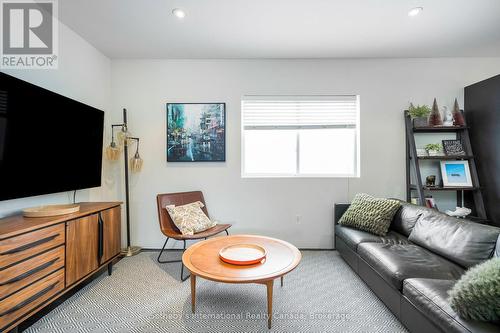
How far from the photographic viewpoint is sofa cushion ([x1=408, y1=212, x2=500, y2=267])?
1580mm

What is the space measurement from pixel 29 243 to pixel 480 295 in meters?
2.63

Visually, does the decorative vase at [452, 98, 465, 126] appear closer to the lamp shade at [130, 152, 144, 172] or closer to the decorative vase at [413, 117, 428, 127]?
the decorative vase at [413, 117, 428, 127]

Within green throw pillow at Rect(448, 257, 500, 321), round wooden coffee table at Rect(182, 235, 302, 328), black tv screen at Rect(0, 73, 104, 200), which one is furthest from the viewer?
black tv screen at Rect(0, 73, 104, 200)

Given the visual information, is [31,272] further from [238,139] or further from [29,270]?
[238,139]

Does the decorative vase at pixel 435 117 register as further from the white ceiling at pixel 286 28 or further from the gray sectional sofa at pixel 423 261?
the gray sectional sofa at pixel 423 261

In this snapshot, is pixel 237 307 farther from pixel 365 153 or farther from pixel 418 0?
pixel 418 0

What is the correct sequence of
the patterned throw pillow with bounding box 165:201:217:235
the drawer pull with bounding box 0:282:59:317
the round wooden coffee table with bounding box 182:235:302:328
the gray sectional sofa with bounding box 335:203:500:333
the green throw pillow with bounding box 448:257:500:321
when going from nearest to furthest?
the green throw pillow with bounding box 448:257:500:321
the gray sectional sofa with bounding box 335:203:500:333
the drawer pull with bounding box 0:282:59:317
the round wooden coffee table with bounding box 182:235:302:328
the patterned throw pillow with bounding box 165:201:217:235

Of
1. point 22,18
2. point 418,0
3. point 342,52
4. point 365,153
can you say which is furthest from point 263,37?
point 22,18

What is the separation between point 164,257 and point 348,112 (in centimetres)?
316

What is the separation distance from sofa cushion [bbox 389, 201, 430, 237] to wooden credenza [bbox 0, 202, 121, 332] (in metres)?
3.10

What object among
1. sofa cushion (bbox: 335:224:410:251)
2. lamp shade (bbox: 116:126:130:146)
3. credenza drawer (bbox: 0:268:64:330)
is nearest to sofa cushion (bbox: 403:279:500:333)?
sofa cushion (bbox: 335:224:410:251)

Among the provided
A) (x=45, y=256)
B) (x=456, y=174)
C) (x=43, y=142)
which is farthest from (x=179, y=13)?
(x=456, y=174)

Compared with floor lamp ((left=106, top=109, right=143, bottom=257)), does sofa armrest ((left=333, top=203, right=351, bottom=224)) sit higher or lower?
lower

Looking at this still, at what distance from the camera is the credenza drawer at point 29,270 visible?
4.43 feet
